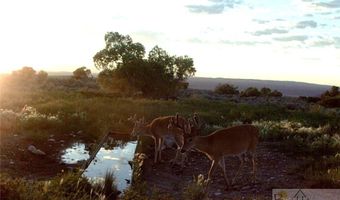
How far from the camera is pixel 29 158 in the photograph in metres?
17.4

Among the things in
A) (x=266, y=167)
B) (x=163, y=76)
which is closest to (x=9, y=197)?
(x=266, y=167)

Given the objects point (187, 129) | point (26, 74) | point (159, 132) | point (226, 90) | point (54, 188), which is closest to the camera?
point (54, 188)

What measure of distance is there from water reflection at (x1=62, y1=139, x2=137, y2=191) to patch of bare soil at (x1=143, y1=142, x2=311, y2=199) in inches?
30.2

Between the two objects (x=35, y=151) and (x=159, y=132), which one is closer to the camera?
(x=35, y=151)

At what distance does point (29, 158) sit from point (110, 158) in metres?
2.76

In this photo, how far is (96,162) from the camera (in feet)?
56.7

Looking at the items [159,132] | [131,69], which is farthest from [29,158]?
[131,69]

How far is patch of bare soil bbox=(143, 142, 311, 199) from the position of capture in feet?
48.3

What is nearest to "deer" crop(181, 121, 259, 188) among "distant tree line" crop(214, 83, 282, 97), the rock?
the rock

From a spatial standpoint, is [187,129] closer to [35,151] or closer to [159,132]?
[159,132]

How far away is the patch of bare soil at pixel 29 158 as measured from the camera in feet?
51.2

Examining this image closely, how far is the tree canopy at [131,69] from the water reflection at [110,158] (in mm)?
25886

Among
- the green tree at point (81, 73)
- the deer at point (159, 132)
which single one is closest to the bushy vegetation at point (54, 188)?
the deer at point (159, 132)

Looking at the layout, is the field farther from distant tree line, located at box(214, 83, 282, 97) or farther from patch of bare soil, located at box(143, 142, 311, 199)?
distant tree line, located at box(214, 83, 282, 97)
